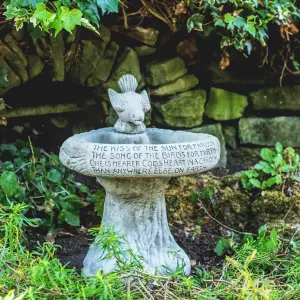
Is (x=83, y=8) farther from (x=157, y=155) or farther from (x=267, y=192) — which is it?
(x=267, y=192)

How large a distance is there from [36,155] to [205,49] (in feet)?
4.11

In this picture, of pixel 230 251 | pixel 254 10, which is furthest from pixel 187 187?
pixel 254 10

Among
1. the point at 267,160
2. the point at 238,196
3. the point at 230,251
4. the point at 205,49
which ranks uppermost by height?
the point at 205,49

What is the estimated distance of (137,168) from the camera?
2105 millimetres

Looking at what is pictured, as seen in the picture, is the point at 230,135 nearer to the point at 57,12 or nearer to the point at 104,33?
the point at 104,33

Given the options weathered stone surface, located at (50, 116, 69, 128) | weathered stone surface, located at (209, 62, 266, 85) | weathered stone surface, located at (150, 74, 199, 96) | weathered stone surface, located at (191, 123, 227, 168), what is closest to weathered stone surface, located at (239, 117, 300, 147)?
weathered stone surface, located at (191, 123, 227, 168)

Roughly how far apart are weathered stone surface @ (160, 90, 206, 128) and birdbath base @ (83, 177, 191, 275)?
922mm

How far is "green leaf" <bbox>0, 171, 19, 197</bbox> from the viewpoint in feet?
8.84

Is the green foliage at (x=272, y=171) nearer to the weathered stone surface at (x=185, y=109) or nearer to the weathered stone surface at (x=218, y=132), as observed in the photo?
the weathered stone surface at (x=218, y=132)

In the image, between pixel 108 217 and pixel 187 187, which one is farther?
pixel 187 187

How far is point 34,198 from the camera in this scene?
2979 millimetres

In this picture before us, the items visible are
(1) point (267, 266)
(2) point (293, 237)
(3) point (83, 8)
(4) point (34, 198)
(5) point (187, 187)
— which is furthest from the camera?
(5) point (187, 187)

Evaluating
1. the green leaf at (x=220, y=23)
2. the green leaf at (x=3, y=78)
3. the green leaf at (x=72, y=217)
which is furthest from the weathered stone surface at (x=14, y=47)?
the green leaf at (x=220, y=23)

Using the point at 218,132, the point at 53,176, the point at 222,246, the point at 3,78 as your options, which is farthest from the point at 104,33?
the point at 222,246
